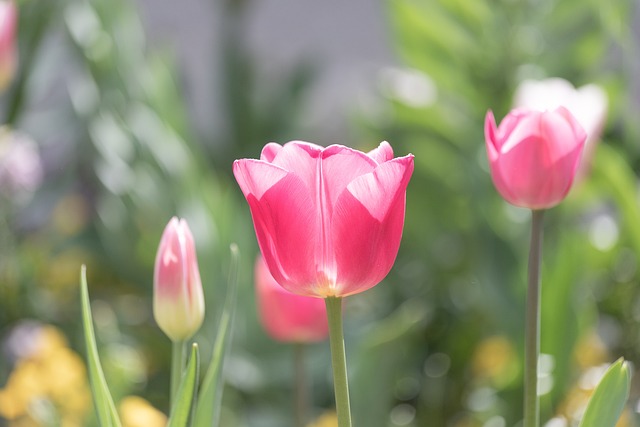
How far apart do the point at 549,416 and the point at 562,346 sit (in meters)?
0.06

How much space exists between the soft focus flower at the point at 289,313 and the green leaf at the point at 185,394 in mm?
307

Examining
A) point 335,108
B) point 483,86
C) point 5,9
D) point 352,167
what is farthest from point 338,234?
point 335,108

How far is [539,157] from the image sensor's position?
0.40 m

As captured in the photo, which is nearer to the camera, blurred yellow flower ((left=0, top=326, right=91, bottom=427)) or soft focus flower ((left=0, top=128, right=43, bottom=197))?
blurred yellow flower ((left=0, top=326, right=91, bottom=427))

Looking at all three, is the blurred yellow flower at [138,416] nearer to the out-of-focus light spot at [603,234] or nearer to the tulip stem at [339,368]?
the tulip stem at [339,368]

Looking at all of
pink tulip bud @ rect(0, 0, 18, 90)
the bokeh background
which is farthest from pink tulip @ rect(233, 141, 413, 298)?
pink tulip bud @ rect(0, 0, 18, 90)

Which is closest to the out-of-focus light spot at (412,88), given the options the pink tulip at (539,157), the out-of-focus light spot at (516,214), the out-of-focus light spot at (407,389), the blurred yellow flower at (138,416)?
the out-of-focus light spot at (516,214)

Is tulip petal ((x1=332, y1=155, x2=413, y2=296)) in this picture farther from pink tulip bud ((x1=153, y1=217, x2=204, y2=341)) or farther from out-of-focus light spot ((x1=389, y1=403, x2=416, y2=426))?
out-of-focus light spot ((x1=389, y1=403, x2=416, y2=426))

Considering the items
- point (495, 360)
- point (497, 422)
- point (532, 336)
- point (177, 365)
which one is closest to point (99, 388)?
point (177, 365)

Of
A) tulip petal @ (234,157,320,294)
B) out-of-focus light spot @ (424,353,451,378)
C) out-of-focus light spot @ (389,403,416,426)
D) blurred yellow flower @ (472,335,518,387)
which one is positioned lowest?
out-of-focus light spot @ (389,403,416,426)

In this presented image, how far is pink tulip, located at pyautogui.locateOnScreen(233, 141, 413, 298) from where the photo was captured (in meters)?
0.34

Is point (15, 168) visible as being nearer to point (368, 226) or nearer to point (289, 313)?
point (289, 313)

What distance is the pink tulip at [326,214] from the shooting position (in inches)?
13.2

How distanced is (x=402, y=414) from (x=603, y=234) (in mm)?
325
